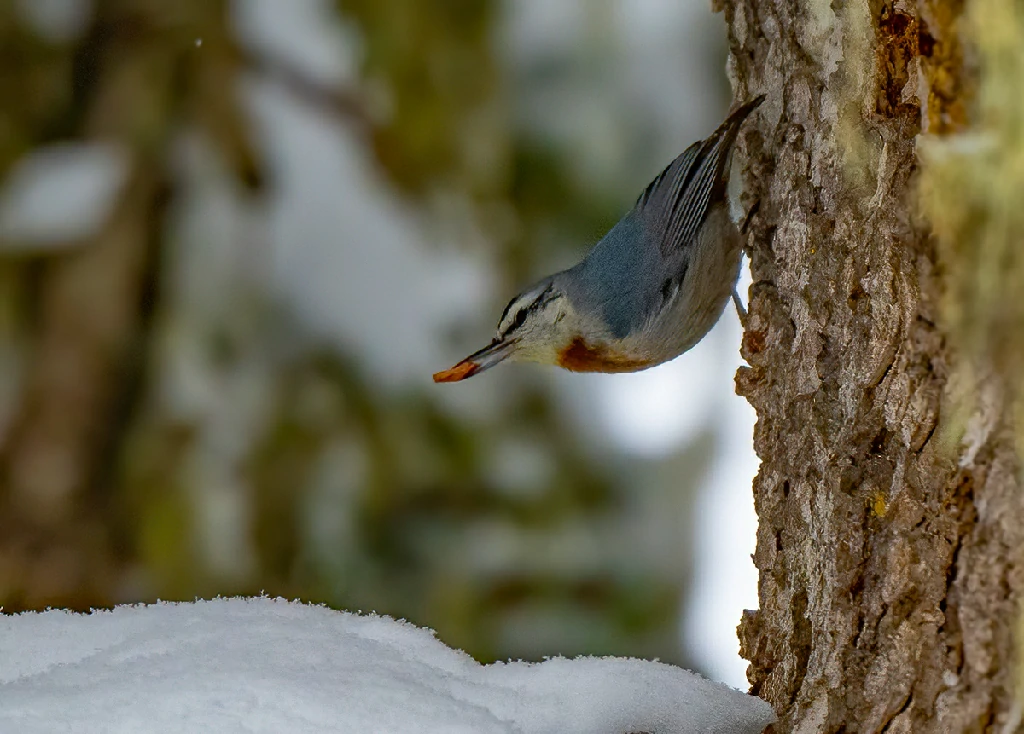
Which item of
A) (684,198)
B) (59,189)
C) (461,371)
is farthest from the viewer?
(59,189)

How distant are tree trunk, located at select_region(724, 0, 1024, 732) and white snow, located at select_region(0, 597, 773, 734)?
0.13 meters

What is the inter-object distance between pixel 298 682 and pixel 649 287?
0.77 meters

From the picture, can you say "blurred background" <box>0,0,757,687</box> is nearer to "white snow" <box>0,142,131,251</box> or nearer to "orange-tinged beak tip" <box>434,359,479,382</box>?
"white snow" <box>0,142,131,251</box>

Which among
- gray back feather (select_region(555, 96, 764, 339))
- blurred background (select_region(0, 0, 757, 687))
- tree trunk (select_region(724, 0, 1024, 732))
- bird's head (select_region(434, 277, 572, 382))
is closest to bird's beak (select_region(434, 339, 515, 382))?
bird's head (select_region(434, 277, 572, 382))

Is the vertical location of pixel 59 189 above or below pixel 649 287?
above

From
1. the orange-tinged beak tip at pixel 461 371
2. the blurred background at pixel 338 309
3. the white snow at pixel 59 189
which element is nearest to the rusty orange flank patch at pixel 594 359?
the orange-tinged beak tip at pixel 461 371

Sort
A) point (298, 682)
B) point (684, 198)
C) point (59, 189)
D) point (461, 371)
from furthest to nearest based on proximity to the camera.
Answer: point (59, 189)
point (461, 371)
point (684, 198)
point (298, 682)

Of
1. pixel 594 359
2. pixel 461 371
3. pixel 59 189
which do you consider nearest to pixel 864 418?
pixel 594 359

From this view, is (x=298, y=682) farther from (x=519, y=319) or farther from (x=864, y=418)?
(x=519, y=319)

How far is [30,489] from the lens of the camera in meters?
2.25

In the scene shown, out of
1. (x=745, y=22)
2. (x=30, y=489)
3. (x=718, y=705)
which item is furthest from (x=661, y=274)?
(x=30, y=489)

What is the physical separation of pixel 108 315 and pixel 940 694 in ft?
6.54

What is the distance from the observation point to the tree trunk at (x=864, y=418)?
68cm

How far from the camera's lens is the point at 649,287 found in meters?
1.41
